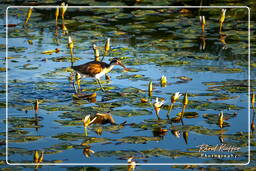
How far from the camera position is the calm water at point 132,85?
8.02 m

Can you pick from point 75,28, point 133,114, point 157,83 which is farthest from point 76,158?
point 75,28

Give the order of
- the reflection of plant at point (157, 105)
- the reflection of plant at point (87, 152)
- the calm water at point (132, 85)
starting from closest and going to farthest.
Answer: the reflection of plant at point (87, 152) → the calm water at point (132, 85) → the reflection of plant at point (157, 105)

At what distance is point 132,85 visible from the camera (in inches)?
418

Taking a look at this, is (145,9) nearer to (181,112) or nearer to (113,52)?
(113,52)

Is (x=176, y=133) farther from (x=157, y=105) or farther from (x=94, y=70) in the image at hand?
(x=94, y=70)

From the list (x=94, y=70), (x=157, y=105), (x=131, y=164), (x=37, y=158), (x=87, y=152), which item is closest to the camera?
(x=131, y=164)

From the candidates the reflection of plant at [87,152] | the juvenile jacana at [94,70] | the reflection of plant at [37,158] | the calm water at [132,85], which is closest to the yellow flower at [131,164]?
the calm water at [132,85]

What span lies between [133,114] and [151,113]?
0.32m

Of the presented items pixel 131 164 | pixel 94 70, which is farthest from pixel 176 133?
pixel 94 70

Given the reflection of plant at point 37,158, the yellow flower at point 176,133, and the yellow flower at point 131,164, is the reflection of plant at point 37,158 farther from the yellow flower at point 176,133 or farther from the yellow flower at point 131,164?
the yellow flower at point 176,133

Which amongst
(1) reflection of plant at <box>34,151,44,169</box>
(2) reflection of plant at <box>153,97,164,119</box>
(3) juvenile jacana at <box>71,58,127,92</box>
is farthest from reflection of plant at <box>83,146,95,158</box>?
(3) juvenile jacana at <box>71,58,127,92</box>

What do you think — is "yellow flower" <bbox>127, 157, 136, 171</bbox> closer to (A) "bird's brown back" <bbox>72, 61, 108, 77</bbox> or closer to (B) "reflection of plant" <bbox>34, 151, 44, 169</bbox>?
(B) "reflection of plant" <bbox>34, 151, 44, 169</bbox>

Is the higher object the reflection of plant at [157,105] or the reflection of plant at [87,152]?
the reflection of plant at [157,105]

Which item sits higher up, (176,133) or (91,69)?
(91,69)
